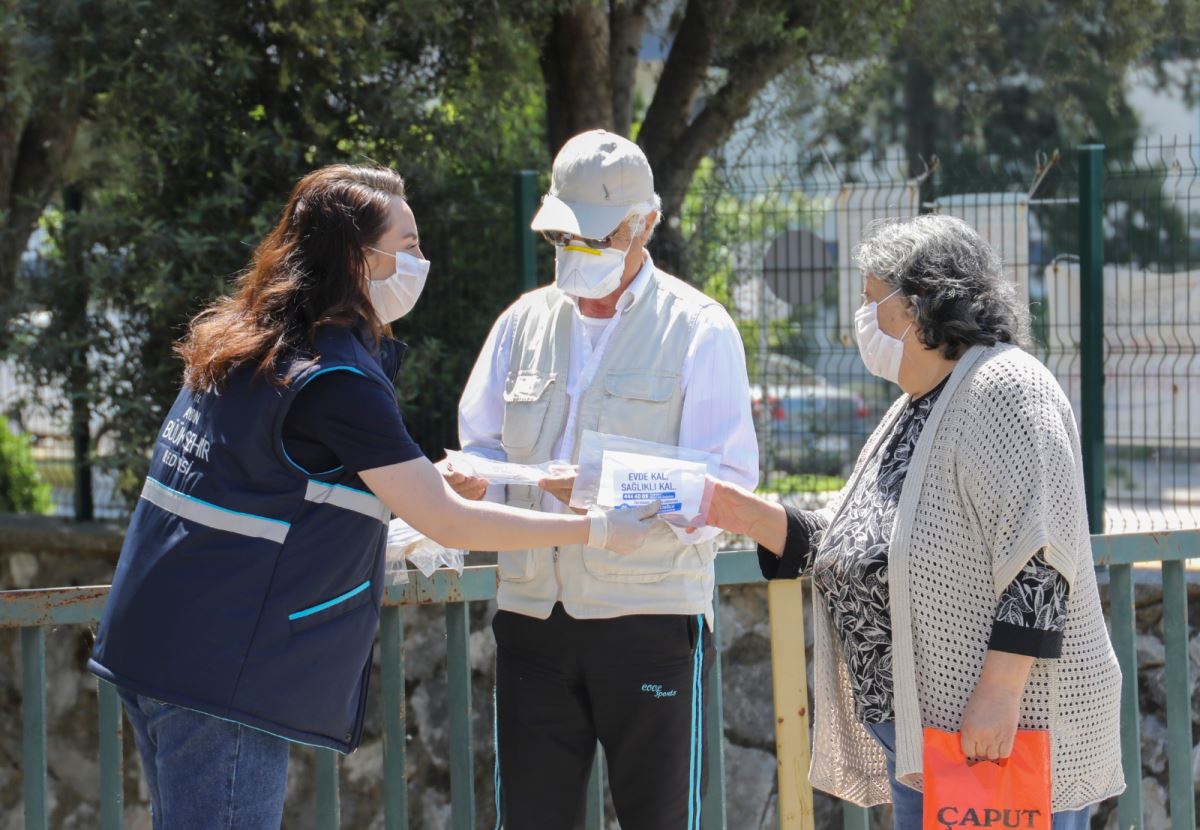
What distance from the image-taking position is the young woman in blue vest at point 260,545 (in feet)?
7.68

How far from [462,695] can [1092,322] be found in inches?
150

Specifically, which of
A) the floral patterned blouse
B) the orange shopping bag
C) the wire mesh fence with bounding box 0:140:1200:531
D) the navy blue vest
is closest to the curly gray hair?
the floral patterned blouse

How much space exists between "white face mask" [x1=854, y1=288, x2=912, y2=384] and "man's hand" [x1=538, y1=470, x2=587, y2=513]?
71cm

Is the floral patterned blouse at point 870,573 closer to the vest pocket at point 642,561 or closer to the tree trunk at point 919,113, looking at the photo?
the vest pocket at point 642,561

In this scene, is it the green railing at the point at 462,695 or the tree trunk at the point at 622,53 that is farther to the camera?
the tree trunk at the point at 622,53

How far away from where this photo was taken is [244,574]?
7.68ft

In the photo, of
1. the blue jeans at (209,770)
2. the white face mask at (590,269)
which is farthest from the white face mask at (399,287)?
the blue jeans at (209,770)

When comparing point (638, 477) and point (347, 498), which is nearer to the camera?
point (347, 498)

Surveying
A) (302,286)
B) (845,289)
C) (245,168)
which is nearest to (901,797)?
(302,286)

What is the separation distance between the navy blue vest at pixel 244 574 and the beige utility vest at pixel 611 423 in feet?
2.13

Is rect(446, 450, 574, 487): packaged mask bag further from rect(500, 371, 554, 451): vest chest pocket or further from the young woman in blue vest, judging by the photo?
the young woman in blue vest

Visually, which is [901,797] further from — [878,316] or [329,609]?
[329,609]

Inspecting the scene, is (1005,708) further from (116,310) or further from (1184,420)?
(116,310)

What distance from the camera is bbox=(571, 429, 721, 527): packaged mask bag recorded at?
2.81m
